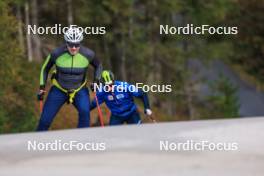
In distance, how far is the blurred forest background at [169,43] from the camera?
2495 cm

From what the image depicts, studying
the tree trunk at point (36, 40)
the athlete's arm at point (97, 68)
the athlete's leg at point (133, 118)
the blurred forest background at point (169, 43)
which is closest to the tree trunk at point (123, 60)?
the blurred forest background at point (169, 43)

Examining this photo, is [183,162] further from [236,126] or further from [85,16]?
[85,16]

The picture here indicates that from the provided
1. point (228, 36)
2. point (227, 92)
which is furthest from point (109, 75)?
point (228, 36)

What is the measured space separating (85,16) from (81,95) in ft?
49.9

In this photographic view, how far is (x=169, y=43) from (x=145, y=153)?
87.7ft

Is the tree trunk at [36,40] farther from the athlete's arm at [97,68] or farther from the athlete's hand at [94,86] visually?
the athlete's arm at [97,68]

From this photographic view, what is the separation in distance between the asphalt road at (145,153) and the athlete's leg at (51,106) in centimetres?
421

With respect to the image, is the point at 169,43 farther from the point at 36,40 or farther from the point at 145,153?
the point at 145,153

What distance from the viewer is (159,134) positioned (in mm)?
5461

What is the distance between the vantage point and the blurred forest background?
25.0 m

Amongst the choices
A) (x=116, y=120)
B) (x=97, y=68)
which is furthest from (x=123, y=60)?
(x=97, y=68)

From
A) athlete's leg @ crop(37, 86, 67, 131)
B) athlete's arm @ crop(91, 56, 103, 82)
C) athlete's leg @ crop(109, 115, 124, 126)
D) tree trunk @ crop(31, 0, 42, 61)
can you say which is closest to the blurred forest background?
tree trunk @ crop(31, 0, 42, 61)

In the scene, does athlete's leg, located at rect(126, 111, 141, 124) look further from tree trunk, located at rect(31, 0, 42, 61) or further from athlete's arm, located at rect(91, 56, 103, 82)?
tree trunk, located at rect(31, 0, 42, 61)

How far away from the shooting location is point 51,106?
9844 millimetres
